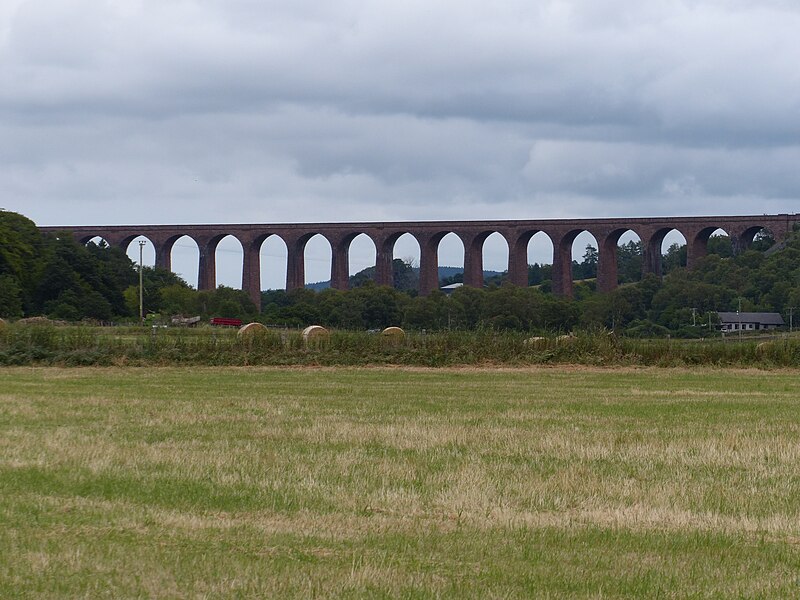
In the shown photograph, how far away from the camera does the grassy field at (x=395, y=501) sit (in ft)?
24.4

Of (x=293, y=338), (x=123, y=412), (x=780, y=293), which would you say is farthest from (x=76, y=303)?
(x=123, y=412)

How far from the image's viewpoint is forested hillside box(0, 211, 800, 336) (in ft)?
239

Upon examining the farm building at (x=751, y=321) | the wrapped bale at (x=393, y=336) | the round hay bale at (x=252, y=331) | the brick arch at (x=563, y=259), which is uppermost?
the brick arch at (x=563, y=259)

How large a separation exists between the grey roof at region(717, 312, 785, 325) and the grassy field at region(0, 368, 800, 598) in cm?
6271

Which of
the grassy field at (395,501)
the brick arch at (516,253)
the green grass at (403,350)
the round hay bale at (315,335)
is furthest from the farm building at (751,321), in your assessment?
the grassy field at (395,501)

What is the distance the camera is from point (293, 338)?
3803 cm

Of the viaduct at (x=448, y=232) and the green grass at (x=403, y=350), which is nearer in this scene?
the green grass at (x=403, y=350)

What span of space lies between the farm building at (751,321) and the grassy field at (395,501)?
62.0 m

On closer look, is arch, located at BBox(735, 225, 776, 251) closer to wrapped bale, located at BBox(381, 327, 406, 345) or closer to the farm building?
the farm building

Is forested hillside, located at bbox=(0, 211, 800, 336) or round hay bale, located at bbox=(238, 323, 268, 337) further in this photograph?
forested hillside, located at bbox=(0, 211, 800, 336)

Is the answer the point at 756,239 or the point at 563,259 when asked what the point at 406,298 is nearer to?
the point at 563,259

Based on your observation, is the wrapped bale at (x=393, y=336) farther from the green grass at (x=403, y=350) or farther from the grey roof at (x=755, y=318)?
the grey roof at (x=755, y=318)

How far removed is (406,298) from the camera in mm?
96938

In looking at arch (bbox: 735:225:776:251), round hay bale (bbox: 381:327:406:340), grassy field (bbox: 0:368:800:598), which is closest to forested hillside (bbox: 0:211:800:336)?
arch (bbox: 735:225:776:251)
